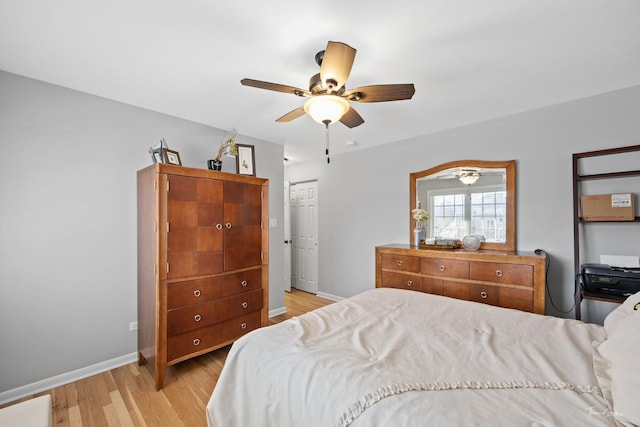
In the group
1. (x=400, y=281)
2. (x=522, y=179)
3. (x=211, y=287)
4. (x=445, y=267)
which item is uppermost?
(x=522, y=179)

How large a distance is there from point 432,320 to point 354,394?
35.0 inches

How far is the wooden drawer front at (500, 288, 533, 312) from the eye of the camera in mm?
2440

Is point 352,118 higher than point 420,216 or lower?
higher

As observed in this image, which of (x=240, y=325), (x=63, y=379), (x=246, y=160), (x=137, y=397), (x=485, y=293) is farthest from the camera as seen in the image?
(x=246, y=160)

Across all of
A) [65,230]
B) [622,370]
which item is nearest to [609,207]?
[622,370]

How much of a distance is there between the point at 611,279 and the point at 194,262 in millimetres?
3423

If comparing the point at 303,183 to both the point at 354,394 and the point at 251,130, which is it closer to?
the point at 251,130

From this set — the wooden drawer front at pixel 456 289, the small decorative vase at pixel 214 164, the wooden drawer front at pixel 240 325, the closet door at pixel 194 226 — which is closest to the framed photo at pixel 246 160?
the small decorative vase at pixel 214 164

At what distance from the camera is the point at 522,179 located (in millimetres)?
2859

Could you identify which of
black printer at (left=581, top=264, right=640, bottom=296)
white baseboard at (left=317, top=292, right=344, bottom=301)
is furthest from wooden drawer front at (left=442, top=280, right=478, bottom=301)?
white baseboard at (left=317, top=292, right=344, bottom=301)

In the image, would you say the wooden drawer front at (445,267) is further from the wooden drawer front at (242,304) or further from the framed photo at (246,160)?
the framed photo at (246,160)

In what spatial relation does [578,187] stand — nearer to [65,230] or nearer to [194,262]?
[194,262]

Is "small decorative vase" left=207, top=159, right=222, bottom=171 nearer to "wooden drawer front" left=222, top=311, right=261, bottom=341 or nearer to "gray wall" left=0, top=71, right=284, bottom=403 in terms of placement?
"gray wall" left=0, top=71, right=284, bottom=403

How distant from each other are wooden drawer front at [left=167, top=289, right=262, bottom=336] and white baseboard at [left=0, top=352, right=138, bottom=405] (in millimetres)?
727
